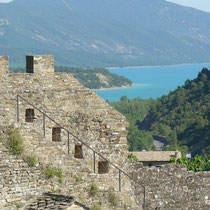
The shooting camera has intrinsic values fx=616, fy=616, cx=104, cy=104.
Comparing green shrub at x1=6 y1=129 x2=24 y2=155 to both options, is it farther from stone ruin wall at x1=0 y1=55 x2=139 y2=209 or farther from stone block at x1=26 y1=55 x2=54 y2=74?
stone block at x1=26 y1=55 x2=54 y2=74

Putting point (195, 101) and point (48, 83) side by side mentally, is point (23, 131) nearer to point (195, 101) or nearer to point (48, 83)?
point (48, 83)

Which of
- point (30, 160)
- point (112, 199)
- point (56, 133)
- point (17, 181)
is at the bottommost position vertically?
point (112, 199)

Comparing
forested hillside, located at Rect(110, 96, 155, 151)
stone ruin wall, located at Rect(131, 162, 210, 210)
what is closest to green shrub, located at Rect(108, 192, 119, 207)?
stone ruin wall, located at Rect(131, 162, 210, 210)

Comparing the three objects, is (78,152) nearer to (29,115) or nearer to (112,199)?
(112,199)

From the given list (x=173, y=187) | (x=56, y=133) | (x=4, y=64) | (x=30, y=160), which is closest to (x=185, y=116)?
(x=173, y=187)

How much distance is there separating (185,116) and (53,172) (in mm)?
109225

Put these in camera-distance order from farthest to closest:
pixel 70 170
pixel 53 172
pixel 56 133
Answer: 1. pixel 56 133
2. pixel 70 170
3. pixel 53 172

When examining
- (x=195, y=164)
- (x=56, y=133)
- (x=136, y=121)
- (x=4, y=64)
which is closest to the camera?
(x=4, y=64)

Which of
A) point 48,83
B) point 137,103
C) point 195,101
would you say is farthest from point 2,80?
point 137,103

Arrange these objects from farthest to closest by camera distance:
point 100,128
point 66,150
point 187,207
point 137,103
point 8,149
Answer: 1. point 137,103
2. point 187,207
3. point 100,128
4. point 66,150
5. point 8,149

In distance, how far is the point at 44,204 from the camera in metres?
16.7

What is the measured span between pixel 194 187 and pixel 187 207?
77cm

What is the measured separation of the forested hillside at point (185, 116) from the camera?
107 m

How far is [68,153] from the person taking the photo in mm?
17500
